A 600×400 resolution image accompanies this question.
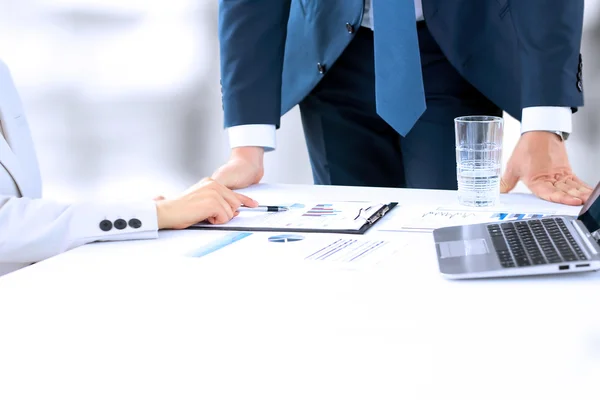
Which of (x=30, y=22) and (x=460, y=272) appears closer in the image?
(x=460, y=272)

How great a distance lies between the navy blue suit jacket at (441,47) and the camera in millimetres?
1491

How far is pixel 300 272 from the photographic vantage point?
968mm

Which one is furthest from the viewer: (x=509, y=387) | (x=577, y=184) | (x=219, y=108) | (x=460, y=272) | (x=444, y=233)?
(x=219, y=108)

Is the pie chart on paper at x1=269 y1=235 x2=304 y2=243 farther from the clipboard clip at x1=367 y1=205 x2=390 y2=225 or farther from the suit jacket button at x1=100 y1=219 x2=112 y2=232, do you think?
the suit jacket button at x1=100 y1=219 x2=112 y2=232

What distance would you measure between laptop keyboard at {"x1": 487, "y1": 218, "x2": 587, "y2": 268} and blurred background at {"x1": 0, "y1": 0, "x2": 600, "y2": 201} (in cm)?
261

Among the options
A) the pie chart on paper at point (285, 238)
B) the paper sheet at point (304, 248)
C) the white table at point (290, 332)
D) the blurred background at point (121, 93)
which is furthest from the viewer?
the blurred background at point (121, 93)

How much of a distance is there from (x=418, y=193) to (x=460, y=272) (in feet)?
1.93

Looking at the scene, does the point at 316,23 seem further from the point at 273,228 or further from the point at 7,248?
the point at 7,248

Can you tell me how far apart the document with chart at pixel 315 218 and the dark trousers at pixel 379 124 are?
36cm

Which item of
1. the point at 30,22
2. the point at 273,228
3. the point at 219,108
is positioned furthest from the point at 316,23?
the point at 30,22

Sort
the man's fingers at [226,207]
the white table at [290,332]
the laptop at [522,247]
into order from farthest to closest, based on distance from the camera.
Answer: the man's fingers at [226,207]
the laptop at [522,247]
the white table at [290,332]

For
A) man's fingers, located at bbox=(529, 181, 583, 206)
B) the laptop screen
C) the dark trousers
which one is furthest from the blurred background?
the laptop screen

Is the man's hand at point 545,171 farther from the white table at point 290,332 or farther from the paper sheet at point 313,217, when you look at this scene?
the white table at point 290,332

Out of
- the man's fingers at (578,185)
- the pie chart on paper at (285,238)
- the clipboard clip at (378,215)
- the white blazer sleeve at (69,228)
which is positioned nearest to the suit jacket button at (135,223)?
the white blazer sleeve at (69,228)
